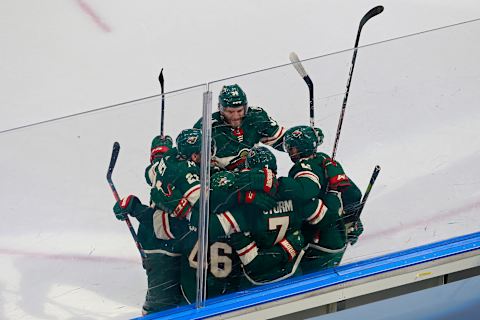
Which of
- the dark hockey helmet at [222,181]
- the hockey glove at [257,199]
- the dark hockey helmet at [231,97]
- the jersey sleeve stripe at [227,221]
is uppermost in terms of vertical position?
the dark hockey helmet at [231,97]

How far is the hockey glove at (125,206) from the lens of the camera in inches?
80.6

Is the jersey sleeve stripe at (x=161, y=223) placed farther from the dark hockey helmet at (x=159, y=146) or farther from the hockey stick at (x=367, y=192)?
the hockey stick at (x=367, y=192)

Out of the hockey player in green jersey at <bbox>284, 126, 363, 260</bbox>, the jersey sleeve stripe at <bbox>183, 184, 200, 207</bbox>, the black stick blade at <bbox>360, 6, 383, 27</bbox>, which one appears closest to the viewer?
the jersey sleeve stripe at <bbox>183, 184, 200, 207</bbox>

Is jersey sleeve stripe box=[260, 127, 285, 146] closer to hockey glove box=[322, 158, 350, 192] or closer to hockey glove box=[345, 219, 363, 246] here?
hockey glove box=[322, 158, 350, 192]

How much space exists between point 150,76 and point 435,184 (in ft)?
5.44

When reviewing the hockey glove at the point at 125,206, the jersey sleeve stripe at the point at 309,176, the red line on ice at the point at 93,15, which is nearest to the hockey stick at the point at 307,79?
the jersey sleeve stripe at the point at 309,176

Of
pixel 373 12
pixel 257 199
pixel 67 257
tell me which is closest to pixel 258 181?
pixel 257 199

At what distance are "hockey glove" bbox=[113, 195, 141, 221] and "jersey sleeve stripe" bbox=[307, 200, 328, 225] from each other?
42cm

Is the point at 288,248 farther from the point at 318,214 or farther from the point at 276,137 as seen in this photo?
the point at 276,137

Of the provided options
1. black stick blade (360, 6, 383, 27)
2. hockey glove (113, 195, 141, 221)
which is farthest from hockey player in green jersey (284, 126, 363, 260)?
black stick blade (360, 6, 383, 27)

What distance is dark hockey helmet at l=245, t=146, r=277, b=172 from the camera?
2068mm

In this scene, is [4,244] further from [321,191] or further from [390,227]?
[390,227]

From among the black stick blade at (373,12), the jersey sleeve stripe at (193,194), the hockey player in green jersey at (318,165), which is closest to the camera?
the jersey sleeve stripe at (193,194)

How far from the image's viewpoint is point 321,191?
83.2 inches
